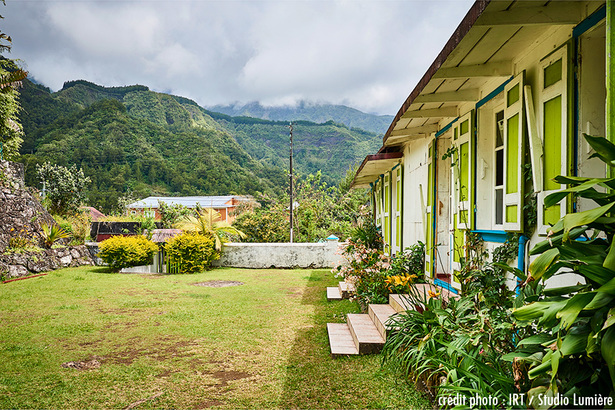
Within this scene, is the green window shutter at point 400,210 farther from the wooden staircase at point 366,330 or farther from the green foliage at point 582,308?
the green foliage at point 582,308

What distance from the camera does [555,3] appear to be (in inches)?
94.1

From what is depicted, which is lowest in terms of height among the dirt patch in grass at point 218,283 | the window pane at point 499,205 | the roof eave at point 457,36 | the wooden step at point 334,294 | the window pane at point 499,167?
the dirt patch in grass at point 218,283

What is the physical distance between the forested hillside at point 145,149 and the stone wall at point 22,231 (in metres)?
20.9

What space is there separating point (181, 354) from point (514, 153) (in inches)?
158

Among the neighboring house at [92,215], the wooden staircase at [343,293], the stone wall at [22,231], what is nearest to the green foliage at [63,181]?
the neighboring house at [92,215]

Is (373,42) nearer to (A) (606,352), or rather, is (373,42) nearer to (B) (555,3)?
(B) (555,3)

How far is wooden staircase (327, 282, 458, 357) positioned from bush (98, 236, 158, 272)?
8344 mm

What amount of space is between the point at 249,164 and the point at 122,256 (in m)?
32.3

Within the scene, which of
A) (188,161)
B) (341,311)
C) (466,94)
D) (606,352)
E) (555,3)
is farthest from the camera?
(188,161)

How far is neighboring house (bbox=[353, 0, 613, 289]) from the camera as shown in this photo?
240 centimetres

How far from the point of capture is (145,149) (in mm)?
37531

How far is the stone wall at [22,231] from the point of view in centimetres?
1034

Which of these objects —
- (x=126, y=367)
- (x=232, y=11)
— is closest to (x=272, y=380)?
(x=126, y=367)

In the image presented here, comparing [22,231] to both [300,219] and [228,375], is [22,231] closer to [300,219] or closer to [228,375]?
[300,219]
